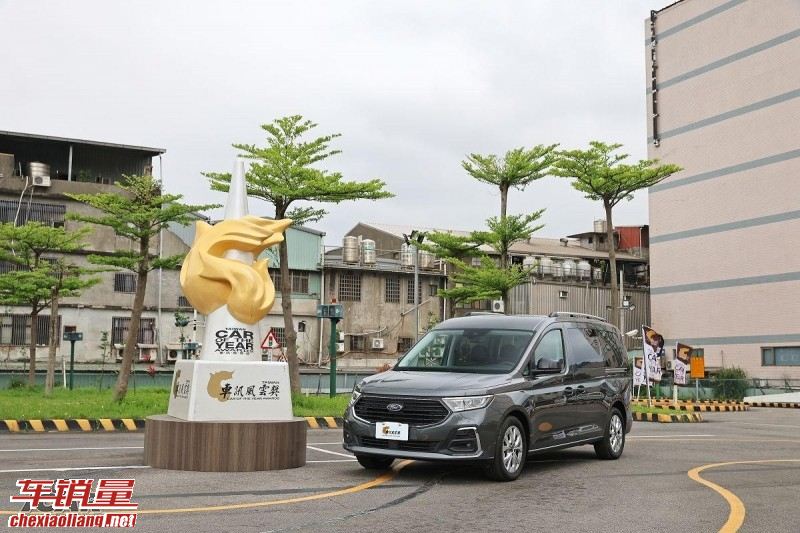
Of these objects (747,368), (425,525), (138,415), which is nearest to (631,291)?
(747,368)

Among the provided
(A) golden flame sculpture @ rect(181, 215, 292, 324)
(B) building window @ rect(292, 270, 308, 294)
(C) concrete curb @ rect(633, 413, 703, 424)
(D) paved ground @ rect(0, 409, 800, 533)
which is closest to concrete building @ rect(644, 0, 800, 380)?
(C) concrete curb @ rect(633, 413, 703, 424)

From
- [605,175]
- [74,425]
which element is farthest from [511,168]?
[74,425]

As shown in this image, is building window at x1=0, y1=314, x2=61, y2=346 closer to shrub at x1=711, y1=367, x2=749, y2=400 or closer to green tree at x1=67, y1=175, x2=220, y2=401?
green tree at x1=67, y1=175, x2=220, y2=401

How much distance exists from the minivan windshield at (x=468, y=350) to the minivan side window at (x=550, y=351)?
0.22m

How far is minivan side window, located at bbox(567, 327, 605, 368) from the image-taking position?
38.0ft

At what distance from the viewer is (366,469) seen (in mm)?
10742

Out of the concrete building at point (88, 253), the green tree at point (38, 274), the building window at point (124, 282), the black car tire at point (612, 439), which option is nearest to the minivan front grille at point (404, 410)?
the black car tire at point (612, 439)

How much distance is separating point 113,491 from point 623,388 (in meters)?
7.57

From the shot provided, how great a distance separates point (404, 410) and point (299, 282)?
43283 mm

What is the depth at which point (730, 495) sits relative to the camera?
923cm

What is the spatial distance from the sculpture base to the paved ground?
0.99ft

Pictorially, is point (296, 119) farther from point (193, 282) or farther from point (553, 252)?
point (553, 252)

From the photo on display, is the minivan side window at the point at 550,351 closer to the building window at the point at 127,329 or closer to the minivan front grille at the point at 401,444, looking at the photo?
the minivan front grille at the point at 401,444

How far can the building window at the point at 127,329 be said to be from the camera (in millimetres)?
46344
